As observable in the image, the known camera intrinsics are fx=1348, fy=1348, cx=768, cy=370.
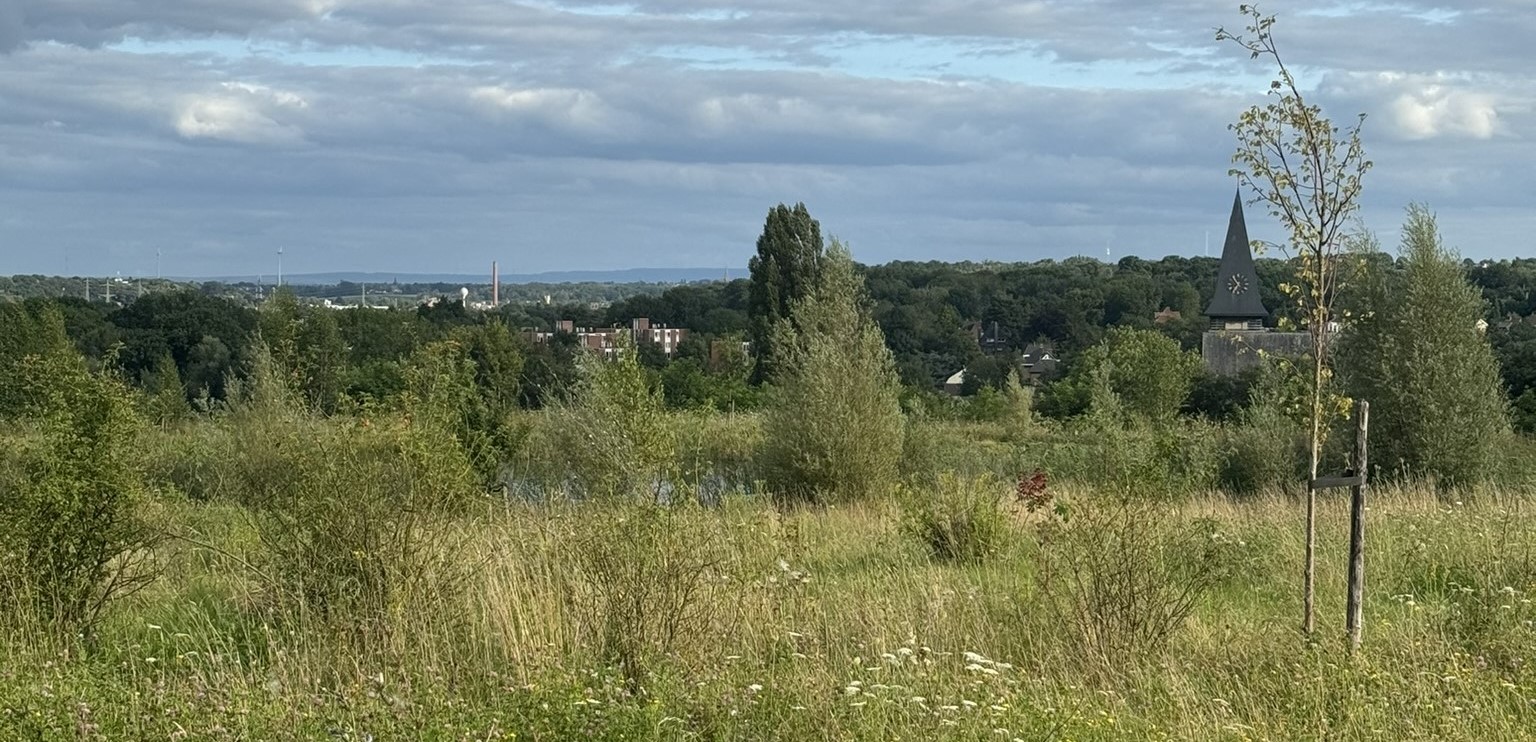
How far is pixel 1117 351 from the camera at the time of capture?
36156 mm

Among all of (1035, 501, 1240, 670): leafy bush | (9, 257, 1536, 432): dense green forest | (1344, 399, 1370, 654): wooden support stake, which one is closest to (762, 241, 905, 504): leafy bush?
(9, 257, 1536, 432): dense green forest

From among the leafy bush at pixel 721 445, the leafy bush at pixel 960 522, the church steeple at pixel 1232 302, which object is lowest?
the leafy bush at pixel 721 445

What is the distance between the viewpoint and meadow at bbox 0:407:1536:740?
4.98m

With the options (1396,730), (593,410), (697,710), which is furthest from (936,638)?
(593,410)

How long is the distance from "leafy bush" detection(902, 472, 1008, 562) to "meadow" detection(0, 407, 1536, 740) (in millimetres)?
1055

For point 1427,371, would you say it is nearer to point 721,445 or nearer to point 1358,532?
point 721,445

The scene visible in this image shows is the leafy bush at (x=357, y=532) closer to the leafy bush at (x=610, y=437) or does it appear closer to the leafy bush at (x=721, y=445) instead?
the leafy bush at (x=610, y=437)

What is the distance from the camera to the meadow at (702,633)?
4984 mm

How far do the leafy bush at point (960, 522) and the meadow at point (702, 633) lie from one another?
105cm

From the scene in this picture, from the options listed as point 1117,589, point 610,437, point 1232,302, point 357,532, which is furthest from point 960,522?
point 1232,302

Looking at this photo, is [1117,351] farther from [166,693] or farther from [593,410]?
[166,693]

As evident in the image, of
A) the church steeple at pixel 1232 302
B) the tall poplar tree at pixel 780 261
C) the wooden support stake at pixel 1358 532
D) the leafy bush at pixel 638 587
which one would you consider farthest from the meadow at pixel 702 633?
the church steeple at pixel 1232 302

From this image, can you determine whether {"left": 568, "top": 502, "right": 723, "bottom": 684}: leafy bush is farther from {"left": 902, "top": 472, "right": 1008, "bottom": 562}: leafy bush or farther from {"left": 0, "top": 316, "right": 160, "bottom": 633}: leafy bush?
{"left": 902, "top": 472, "right": 1008, "bottom": 562}: leafy bush

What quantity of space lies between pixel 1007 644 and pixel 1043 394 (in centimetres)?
3313
